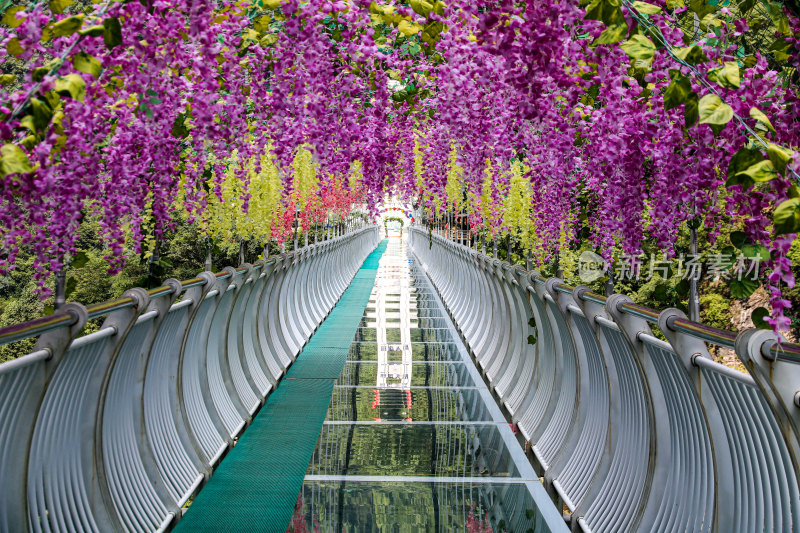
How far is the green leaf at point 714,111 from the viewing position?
6.98ft

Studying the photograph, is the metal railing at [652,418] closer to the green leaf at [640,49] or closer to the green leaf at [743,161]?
the green leaf at [743,161]

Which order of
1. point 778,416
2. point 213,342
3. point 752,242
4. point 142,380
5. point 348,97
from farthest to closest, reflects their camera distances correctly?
point 213,342 < point 348,97 < point 142,380 < point 752,242 < point 778,416

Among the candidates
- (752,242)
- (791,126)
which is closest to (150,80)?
(752,242)

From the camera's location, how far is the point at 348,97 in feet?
17.3

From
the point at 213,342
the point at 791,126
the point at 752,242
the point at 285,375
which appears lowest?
the point at 285,375

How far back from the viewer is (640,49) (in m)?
2.41

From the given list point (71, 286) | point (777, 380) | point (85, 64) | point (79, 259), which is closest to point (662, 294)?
point (777, 380)

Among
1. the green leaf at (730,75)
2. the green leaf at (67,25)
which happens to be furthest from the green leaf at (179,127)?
the green leaf at (730,75)

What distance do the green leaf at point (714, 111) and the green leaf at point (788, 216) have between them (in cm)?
30

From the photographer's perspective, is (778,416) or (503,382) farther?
(503,382)

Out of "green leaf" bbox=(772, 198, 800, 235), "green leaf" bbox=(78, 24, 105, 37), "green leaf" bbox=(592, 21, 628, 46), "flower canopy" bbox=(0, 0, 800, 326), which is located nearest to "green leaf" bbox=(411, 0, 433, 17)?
"flower canopy" bbox=(0, 0, 800, 326)

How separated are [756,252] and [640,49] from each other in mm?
818

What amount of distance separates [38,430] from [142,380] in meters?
1.16

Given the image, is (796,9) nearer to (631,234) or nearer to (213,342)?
(631,234)
